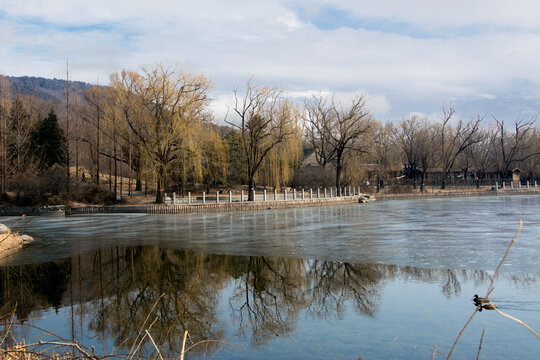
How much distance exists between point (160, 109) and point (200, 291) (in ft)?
A: 87.3

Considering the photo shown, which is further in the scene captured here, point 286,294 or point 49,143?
point 49,143

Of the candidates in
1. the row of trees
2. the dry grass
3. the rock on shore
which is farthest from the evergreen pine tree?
the dry grass

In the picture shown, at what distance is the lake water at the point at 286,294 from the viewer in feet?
21.1

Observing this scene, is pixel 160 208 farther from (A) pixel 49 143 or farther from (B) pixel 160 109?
(A) pixel 49 143

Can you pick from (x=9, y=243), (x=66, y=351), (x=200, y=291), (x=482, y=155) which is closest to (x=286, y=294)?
(x=200, y=291)

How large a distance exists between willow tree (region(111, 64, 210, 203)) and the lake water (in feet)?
57.2

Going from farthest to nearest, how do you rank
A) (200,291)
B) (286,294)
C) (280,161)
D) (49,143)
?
(49,143) → (280,161) → (200,291) → (286,294)

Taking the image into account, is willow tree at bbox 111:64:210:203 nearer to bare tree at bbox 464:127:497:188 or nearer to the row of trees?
the row of trees

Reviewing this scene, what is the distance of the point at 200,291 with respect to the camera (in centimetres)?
938

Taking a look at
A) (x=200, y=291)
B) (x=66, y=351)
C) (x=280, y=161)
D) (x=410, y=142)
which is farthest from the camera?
(x=410, y=142)

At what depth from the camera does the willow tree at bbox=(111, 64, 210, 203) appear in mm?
34031

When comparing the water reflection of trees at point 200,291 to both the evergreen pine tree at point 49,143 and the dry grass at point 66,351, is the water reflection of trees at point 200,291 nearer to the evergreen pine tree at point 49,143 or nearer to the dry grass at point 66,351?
the dry grass at point 66,351

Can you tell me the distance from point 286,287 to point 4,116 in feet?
129

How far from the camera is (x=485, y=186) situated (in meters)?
66.1
